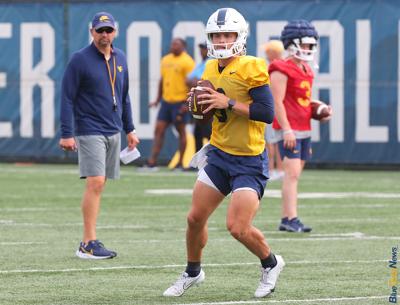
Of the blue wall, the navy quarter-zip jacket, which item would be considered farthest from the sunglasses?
the blue wall

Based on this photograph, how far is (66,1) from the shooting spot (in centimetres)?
2227

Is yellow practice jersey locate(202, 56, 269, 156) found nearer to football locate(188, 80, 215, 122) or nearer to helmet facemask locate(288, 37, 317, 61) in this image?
football locate(188, 80, 215, 122)

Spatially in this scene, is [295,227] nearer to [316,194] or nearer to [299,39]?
[299,39]

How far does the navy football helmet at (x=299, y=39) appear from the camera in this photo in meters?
Result: 12.7

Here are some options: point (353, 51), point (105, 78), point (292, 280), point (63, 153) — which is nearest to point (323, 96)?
point (353, 51)

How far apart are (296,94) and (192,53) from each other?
30.5 ft

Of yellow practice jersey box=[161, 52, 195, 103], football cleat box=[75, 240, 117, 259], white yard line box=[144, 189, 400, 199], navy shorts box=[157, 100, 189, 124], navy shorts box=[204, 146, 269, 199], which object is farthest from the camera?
yellow practice jersey box=[161, 52, 195, 103]

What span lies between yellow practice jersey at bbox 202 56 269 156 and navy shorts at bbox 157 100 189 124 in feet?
39.7

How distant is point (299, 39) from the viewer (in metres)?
12.7

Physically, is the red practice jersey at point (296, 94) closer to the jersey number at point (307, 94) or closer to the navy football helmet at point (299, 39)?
the jersey number at point (307, 94)

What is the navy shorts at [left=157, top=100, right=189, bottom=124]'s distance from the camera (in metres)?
20.7

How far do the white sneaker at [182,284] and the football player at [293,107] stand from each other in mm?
3957

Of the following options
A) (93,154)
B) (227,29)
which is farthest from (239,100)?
(93,154)

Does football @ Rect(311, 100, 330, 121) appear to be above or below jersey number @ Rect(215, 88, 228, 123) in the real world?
below
